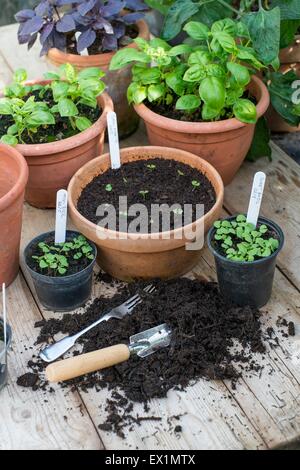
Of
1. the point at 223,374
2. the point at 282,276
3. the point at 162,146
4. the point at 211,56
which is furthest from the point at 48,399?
the point at 211,56

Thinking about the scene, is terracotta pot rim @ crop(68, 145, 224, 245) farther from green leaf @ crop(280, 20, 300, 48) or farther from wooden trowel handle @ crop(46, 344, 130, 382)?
green leaf @ crop(280, 20, 300, 48)

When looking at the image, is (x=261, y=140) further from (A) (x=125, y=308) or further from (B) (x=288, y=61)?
(A) (x=125, y=308)

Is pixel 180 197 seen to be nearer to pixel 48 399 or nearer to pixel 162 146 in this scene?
pixel 162 146

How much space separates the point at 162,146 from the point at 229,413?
97 centimetres

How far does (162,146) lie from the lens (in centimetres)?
227

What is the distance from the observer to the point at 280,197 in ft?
7.73

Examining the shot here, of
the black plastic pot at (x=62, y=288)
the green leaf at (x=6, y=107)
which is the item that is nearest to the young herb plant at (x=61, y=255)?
the black plastic pot at (x=62, y=288)

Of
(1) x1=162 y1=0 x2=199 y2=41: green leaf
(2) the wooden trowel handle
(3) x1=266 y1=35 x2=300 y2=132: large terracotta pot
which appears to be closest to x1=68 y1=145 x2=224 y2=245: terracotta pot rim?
(2) the wooden trowel handle

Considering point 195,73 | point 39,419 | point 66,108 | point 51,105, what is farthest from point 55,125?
point 39,419

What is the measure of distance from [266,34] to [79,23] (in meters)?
0.69

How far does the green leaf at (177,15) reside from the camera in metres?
2.23

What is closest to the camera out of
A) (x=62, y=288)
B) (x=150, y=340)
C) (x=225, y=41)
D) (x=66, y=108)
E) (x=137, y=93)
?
(x=150, y=340)

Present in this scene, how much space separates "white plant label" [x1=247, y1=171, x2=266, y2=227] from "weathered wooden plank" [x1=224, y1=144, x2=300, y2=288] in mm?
267

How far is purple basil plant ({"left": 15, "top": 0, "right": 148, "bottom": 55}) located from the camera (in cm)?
234
